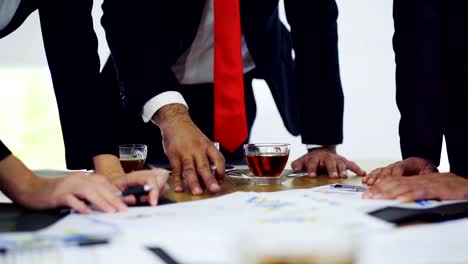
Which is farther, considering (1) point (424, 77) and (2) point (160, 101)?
(2) point (160, 101)

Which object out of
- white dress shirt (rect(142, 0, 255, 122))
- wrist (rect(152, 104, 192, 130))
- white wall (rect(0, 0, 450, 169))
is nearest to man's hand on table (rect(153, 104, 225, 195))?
wrist (rect(152, 104, 192, 130))

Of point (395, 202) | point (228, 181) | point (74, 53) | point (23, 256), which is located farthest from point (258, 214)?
point (74, 53)

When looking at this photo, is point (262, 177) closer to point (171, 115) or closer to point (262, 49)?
point (171, 115)

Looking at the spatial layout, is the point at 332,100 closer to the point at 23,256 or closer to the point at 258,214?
the point at 258,214

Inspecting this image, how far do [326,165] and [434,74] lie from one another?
0.36m

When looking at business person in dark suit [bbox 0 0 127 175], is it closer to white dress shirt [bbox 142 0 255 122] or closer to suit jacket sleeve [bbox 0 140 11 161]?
suit jacket sleeve [bbox 0 140 11 161]

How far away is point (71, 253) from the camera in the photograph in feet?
2.19

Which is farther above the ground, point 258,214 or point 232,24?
point 232,24

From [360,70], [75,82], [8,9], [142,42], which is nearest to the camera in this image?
[75,82]

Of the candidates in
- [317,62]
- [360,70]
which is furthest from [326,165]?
[360,70]

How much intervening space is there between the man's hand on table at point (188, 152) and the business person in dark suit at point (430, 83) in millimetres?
348

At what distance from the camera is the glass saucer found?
134 centimetres

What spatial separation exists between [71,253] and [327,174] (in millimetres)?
959

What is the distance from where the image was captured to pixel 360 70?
481 centimetres
